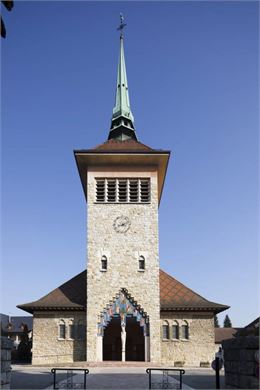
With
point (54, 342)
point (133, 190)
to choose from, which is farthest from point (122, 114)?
point (54, 342)

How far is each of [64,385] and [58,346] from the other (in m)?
13.8

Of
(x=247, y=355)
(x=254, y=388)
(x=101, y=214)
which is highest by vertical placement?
(x=101, y=214)

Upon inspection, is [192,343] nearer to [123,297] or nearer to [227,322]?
[123,297]

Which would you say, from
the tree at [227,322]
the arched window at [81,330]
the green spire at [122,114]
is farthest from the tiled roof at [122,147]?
the tree at [227,322]

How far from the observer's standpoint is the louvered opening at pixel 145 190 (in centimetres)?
3095

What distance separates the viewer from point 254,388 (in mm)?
10812

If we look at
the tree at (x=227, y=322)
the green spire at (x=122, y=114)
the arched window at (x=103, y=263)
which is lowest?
the tree at (x=227, y=322)

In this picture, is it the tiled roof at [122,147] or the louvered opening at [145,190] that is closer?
the tiled roof at [122,147]

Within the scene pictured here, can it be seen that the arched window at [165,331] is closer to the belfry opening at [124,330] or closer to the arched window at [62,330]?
the belfry opening at [124,330]

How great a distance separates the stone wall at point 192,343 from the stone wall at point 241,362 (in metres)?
16.1

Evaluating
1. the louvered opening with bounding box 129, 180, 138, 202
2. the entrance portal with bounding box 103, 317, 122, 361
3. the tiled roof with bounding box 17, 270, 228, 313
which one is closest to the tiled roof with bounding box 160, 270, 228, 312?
the tiled roof with bounding box 17, 270, 228, 313

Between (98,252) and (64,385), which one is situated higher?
(98,252)

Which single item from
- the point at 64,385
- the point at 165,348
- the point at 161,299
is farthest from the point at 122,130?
the point at 64,385

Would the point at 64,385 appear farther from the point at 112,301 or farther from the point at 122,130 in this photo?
the point at 122,130
